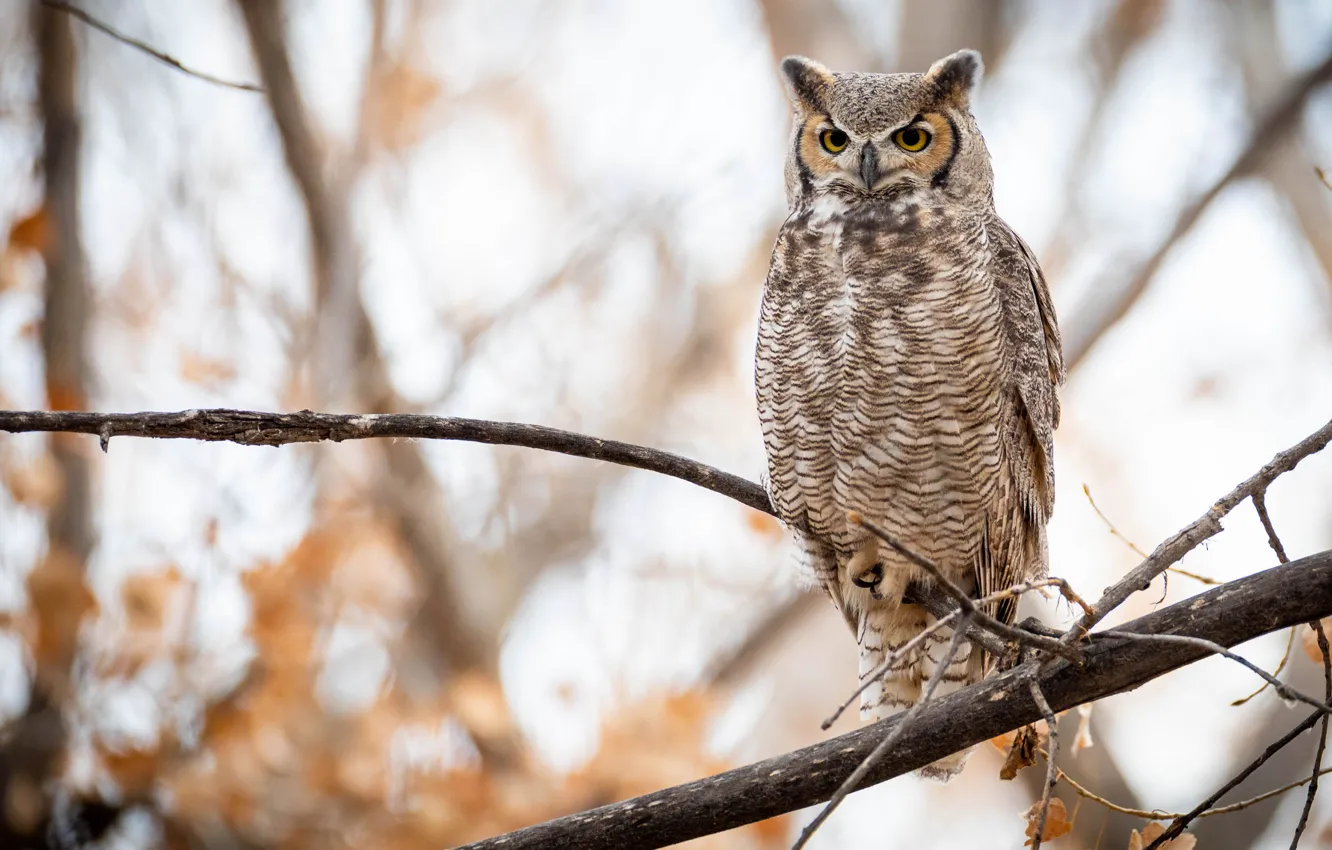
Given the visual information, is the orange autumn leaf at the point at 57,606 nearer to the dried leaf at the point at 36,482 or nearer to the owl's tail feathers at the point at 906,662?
the dried leaf at the point at 36,482

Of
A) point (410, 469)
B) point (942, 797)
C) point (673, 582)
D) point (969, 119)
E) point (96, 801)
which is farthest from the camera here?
point (942, 797)

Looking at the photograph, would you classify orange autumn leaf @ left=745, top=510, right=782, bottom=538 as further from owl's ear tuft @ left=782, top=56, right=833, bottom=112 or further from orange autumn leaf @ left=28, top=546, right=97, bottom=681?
orange autumn leaf @ left=28, top=546, right=97, bottom=681

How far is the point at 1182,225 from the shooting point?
19.1ft

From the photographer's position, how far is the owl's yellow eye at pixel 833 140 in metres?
3.08

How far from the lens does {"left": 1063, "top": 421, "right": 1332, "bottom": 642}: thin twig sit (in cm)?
163

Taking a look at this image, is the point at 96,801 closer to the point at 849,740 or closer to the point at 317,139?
the point at 317,139

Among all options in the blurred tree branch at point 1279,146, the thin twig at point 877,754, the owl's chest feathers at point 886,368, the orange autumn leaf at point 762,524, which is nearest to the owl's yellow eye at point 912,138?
the owl's chest feathers at point 886,368

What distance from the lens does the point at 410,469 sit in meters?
5.44

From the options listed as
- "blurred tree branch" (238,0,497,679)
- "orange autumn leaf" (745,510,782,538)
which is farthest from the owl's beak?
"orange autumn leaf" (745,510,782,538)

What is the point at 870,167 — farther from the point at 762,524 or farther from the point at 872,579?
the point at 762,524

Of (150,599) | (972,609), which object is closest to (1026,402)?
(972,609)

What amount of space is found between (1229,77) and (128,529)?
6.37 meters

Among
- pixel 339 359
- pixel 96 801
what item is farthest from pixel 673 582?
pixel 96 801

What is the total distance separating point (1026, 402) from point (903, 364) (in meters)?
0.43
